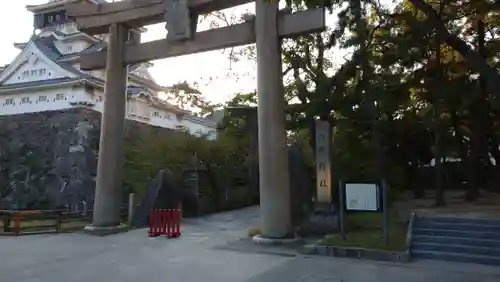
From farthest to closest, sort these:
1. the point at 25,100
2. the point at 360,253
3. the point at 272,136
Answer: the point at 25,100
the point at 272,136
the point at 360,253

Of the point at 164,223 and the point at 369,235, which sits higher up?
the point at 164,223

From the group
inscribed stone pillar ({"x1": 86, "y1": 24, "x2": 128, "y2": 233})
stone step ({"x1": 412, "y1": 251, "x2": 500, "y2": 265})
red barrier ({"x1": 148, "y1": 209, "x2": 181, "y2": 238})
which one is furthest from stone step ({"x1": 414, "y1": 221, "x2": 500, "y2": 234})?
inscribed stone pillar ({"x1": 86, "y1": 24, "x2": 128, "y2": 233})

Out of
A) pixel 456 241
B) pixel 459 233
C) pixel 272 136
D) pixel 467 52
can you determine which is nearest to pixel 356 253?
pixel 456 241

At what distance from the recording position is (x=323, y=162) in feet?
36.2

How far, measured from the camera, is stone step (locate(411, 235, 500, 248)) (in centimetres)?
901

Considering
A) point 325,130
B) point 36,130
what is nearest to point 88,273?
point 325,130

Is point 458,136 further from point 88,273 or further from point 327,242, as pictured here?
point 88,273

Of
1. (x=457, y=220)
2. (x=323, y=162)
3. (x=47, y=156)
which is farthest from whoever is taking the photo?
(x=47, y=156)

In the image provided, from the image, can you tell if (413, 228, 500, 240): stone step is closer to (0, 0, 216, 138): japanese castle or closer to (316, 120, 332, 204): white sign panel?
(316, 120, 332, 204): white sign panel

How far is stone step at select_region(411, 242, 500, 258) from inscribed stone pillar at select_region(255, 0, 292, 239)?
2.93 meters

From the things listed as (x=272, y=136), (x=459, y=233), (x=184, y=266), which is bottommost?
(x=184, y=266)

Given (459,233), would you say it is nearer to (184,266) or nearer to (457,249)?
(457,249)

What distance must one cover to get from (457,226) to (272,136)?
4650 mm

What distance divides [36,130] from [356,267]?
1935 cm
